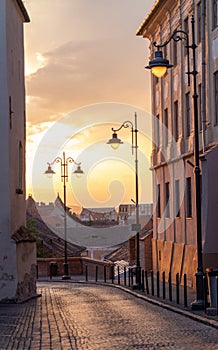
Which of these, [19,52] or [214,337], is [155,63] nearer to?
[214,337]

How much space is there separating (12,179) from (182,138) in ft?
31.5

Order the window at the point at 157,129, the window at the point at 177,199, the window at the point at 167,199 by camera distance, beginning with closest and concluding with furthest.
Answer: the window at the point at 177,199 → the window at the point at 167,199 → the window at the point at 157,129

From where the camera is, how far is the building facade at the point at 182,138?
27828 millimetres

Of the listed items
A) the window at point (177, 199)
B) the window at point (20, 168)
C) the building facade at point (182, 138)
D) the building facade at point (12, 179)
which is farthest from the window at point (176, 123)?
the building facade at point (12, 179)

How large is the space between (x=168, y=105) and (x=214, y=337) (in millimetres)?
24114

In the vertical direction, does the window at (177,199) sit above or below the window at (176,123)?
below

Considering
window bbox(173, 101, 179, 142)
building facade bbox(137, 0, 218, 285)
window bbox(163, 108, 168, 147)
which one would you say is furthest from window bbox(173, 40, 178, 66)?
window bbox(163, 108, 168, 147)

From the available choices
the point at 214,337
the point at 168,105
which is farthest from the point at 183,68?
the point at 214,337

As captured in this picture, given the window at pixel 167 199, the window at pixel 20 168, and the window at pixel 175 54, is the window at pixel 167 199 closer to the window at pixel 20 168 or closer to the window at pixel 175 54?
the window at pixel 175 54

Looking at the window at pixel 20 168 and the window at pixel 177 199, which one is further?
the window at pixel 177 199

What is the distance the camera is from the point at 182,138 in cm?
3403

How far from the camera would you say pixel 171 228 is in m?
37.7

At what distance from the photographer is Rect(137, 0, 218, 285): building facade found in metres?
27.8

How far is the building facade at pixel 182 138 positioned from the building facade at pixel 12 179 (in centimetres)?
627
